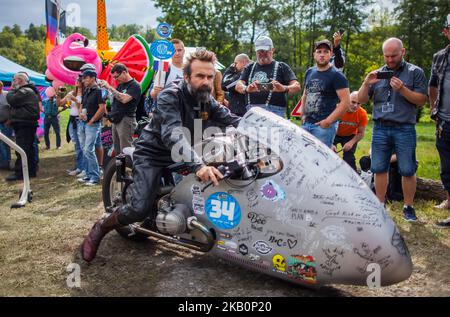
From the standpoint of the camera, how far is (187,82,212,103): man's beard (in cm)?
375

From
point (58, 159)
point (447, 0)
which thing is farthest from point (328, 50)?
point (447, 0)

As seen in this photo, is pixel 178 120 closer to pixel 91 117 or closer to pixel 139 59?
pixel 91 117

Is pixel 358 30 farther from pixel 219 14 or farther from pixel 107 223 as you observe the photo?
pixel 107 223

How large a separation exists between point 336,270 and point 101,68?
9534 millimetres

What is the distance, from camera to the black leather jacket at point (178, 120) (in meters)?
3.55

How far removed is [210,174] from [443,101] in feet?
11.7

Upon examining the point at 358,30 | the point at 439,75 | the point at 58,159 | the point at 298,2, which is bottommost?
the point at 58,159

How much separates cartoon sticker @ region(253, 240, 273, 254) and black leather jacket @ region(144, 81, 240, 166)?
828 millimetres

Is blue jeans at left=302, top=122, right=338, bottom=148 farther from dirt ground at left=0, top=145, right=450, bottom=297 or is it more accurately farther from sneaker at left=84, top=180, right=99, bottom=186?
sneaker at left=84, top=180, right=99, bottom=186

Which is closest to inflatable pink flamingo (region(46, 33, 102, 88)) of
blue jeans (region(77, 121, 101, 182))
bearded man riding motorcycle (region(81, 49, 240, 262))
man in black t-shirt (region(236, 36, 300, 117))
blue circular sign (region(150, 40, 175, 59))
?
blue jeans (region(77, 121, 101, 182))

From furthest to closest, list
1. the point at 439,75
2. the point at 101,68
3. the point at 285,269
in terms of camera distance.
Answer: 1. the point at 101,68
2. the point at 439,75
3. the point at 285,269

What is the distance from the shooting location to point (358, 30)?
39.2 meters

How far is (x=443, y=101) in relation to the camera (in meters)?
5.19

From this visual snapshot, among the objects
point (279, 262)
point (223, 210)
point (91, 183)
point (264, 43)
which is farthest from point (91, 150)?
point (279, 262)
